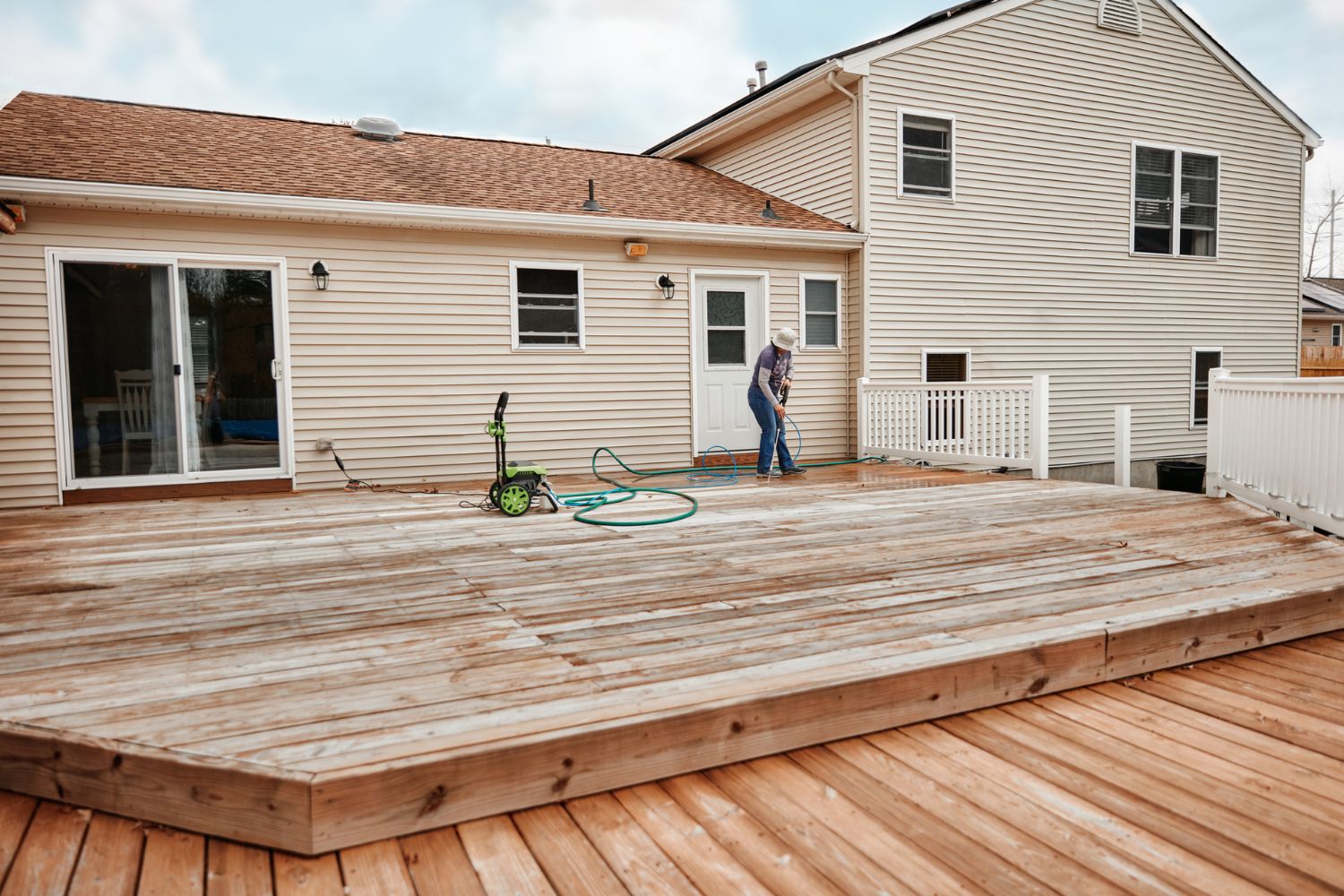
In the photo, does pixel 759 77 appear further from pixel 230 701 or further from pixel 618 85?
pixel 618 85

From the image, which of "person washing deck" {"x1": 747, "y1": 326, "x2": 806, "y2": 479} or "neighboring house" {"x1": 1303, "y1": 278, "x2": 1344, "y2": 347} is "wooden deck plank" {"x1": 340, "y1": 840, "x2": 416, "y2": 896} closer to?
"person washing deck" {"x1": 747, "y1": 326, "x2": 806, "y2": 479}

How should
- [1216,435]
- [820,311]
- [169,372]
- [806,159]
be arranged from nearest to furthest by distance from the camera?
[1216,435] < [169,372] < [820,311] < [806,159]

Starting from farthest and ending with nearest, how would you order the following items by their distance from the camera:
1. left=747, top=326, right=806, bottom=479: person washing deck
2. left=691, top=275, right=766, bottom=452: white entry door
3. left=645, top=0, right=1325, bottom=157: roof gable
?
left=645, top=0, right=1325, bottom=157: roof gable → left=691, top=275, right=766, bottom=452: white entry door → left=747, top=326, right=806, bottom=479: person washing deck

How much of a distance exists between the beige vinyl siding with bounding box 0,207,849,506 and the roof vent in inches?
109

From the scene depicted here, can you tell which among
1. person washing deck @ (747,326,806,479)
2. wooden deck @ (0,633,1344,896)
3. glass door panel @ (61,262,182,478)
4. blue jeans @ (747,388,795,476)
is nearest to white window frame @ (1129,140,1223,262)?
person washing deck @ (747,326,806,479)

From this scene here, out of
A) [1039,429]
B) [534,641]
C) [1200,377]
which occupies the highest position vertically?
[1200,377]

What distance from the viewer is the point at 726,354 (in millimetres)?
9391

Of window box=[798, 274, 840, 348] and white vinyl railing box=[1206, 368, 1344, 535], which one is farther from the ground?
window box=[798, 274, 840, 348]

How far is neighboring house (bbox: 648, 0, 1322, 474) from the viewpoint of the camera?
9.88 meters

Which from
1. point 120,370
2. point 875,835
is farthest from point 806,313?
point 875,835

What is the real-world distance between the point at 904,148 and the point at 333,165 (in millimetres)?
6125

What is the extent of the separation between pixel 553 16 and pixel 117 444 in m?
31.7

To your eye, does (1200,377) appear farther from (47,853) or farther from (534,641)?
(47,853)

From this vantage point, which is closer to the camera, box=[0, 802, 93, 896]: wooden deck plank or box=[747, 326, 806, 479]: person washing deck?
box=[0, 802, 93, 896]: wooden deck plank
